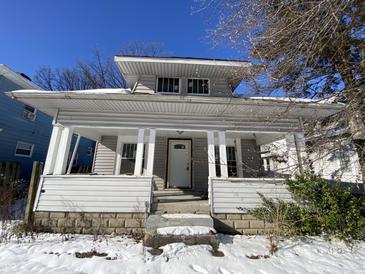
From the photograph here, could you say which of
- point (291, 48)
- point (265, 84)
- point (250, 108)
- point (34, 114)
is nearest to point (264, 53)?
point (291, 48)

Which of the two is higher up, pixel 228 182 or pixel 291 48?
pixel 291 48

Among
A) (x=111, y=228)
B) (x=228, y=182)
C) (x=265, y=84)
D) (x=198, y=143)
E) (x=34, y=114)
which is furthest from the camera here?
(x=34, y=114)

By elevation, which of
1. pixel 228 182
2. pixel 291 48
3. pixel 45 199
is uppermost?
pixel 291 48

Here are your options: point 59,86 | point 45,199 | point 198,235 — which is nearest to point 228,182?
point 198,235

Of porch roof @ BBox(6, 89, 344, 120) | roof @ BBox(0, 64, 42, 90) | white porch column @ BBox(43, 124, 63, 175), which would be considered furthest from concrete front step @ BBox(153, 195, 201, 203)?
roof @ BBox(0, 64, 42, 90)

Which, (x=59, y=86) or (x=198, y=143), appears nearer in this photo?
(x=198, y=143)

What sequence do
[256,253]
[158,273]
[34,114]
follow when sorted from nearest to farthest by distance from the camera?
[158,273]
[256,253]
[34,114]

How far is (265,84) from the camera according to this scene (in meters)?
4.20

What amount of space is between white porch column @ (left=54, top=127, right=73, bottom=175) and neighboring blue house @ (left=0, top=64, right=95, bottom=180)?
404 centimetres

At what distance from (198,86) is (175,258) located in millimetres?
5973

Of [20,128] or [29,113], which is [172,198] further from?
[29,113]

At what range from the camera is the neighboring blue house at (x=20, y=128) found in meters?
9.12

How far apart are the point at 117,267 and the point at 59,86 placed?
21.1 metres

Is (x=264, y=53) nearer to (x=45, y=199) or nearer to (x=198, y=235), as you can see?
(x=198, y=235)
